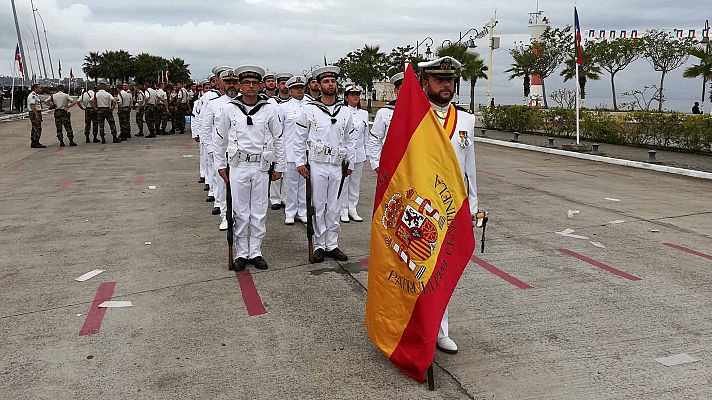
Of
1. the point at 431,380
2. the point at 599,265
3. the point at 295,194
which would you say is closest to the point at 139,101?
the point at 295,194

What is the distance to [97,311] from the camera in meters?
4.97

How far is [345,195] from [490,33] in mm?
24374

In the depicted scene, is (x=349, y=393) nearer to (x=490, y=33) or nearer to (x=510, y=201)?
(x=510, y=201)

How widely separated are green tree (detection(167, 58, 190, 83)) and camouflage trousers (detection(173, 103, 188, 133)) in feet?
216

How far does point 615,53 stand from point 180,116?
35.3 meters

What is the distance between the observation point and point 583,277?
589 centimetres

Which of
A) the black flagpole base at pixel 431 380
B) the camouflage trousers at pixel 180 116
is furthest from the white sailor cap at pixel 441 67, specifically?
the camouflage trousers at pixel 180 116

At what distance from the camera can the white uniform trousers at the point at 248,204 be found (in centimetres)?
597

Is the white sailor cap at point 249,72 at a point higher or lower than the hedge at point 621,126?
higher

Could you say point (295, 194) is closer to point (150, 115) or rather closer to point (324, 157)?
point (324, 157)

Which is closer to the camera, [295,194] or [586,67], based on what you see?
[295,194]

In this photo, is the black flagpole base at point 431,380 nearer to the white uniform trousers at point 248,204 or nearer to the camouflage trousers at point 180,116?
the white uniform trousers at point 248,204

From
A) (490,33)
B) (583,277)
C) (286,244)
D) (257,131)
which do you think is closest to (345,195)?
(286,244)

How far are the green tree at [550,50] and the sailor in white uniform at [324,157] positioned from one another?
45.1 m
